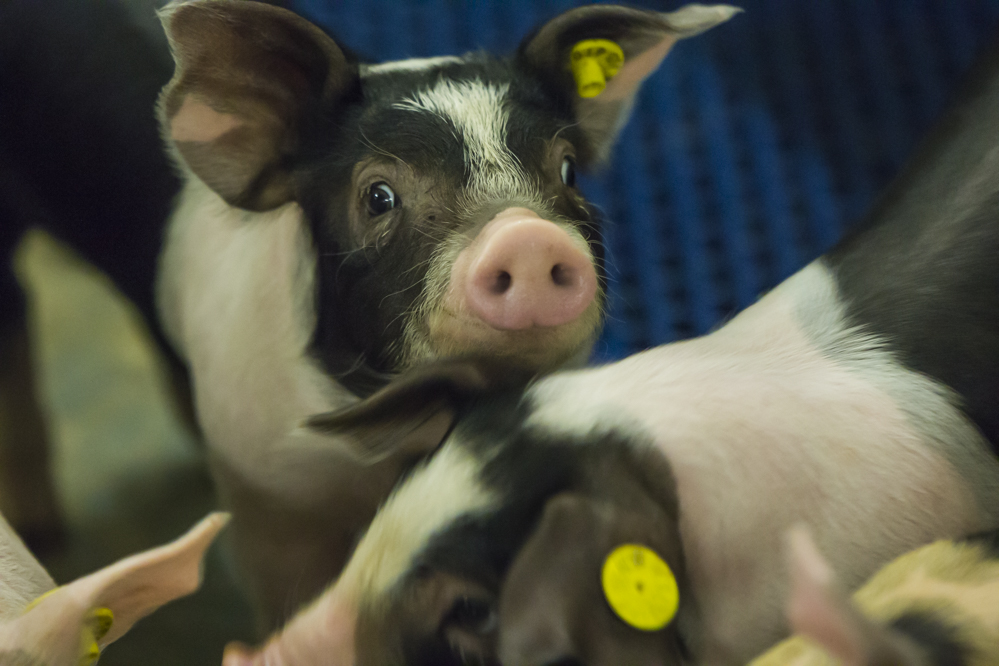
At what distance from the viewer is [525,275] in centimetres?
80

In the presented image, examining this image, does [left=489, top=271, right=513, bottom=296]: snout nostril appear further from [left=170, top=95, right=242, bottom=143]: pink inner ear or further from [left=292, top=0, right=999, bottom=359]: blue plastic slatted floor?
[left=292, top=0, right=999, bottom=359]: blue plastic slatted floor

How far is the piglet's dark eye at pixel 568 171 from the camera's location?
103 cm

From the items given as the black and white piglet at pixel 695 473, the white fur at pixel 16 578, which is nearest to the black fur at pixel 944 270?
the black and white piglet at pixel 695 473

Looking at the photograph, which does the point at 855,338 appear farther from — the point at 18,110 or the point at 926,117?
the point at 18,110

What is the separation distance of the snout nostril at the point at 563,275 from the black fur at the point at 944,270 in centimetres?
28

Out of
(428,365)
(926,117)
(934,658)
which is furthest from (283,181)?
(926,117)

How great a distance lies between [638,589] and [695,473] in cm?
14

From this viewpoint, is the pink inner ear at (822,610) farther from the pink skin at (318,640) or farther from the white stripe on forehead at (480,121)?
the white stripe on forehead at (480,121)

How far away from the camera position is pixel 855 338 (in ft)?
2.82

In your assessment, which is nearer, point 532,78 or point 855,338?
point 855,338

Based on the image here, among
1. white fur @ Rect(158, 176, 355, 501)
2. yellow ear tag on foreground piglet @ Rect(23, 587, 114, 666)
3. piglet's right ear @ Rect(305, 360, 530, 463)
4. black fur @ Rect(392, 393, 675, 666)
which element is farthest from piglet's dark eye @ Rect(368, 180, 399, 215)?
yellow ear tag on foreground piglet @ Rect(23, 587, 114, 666)

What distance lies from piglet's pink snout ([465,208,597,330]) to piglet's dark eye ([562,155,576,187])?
0.19 meters

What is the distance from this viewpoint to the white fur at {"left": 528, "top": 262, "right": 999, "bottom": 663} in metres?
0.72

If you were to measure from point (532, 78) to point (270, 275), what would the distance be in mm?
402
